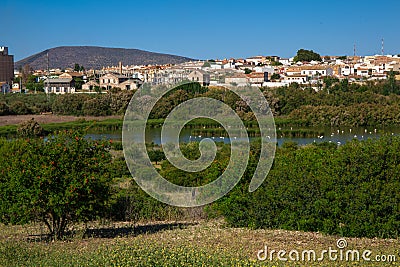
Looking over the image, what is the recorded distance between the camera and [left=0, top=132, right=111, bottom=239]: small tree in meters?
7.15

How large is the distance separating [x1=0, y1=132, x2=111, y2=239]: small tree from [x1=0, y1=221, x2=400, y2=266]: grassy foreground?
36cm

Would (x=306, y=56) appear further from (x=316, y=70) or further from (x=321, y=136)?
(x=321, y=136)

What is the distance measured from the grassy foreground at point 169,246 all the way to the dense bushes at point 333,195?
36 cm

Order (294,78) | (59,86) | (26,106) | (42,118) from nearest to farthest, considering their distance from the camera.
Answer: (42,118), (26,106), (294,78), (59,86)

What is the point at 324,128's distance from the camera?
37.9m

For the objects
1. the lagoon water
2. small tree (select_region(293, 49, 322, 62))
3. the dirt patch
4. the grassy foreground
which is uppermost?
small tree (select_region(293, 49, 322, 62))

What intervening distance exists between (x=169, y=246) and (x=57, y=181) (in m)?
2.00

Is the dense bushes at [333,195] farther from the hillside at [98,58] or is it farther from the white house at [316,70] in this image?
the hillside at [98,58]

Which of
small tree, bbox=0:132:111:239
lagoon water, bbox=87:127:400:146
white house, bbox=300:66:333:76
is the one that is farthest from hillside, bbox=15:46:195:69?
small tree, bbox=0:132:111:239

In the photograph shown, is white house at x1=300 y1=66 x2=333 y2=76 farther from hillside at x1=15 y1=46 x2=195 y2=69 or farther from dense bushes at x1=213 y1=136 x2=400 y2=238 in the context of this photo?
hillside at x1=15 y1=46 x2=195 y2=69

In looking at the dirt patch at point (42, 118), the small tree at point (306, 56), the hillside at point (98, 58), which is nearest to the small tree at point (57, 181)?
the dirt patch at point (42, 118)

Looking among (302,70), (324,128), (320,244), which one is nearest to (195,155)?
(320,244)

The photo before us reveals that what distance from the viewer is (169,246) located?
19.6ft

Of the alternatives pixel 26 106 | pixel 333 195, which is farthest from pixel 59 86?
pixel 333 195
